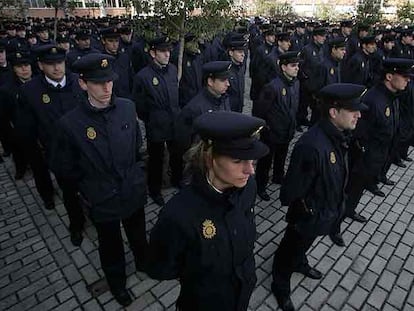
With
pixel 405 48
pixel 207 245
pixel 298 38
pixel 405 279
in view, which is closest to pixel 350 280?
pixel 405 279

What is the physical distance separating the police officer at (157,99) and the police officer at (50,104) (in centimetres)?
109

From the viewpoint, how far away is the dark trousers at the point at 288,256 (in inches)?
143

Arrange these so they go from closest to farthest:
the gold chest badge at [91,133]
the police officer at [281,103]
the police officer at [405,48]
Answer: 1. the gold chest badge at [91,133]
2. the police officer at [281,103]
3. the police officer at [405,48]

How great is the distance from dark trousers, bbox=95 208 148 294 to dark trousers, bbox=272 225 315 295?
176 cm

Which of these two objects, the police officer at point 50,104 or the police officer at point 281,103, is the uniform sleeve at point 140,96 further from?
the police officer at point 281,103

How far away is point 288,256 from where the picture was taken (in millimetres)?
3740

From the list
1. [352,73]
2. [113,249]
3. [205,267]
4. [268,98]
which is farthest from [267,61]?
[205,267]

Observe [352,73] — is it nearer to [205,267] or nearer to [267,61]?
[267,61]

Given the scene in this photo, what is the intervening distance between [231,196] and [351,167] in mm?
3861

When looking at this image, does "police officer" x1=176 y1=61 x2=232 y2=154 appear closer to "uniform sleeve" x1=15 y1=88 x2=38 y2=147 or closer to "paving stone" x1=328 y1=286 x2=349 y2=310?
"uniform sleeve" x1=15 y1=88 x2=38 y2=147

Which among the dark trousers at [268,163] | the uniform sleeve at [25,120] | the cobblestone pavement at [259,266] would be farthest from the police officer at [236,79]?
the uniform sleeve at [25,120]

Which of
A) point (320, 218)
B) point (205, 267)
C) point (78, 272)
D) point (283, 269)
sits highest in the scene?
point (205, 267)

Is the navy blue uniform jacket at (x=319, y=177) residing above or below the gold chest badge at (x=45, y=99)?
below

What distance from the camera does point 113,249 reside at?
12.1ft
